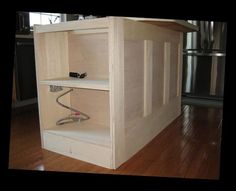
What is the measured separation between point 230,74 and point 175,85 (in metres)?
1.75

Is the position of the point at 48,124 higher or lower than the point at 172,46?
lower

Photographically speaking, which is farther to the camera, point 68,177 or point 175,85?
point 175,85

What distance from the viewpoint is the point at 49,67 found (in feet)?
5.28

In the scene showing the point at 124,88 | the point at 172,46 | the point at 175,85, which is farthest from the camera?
→ the point at 175,85

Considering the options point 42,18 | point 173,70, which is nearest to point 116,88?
point 173,70

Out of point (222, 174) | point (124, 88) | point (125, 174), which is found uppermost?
point (124, 88)

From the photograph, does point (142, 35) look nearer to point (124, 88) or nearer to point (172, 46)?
point (124, 88)

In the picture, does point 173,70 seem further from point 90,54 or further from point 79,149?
point 79,149

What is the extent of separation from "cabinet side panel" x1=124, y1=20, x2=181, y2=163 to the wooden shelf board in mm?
156

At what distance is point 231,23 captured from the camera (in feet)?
1.82

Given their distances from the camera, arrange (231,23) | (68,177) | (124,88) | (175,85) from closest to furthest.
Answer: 1. (231,23)
2. (68,177)
3. (124,88)
4. (175,85)

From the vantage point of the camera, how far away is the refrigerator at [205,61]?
9.92ft

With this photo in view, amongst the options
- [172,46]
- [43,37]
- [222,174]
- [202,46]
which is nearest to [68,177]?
[222,174]

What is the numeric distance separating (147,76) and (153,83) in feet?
0.51
